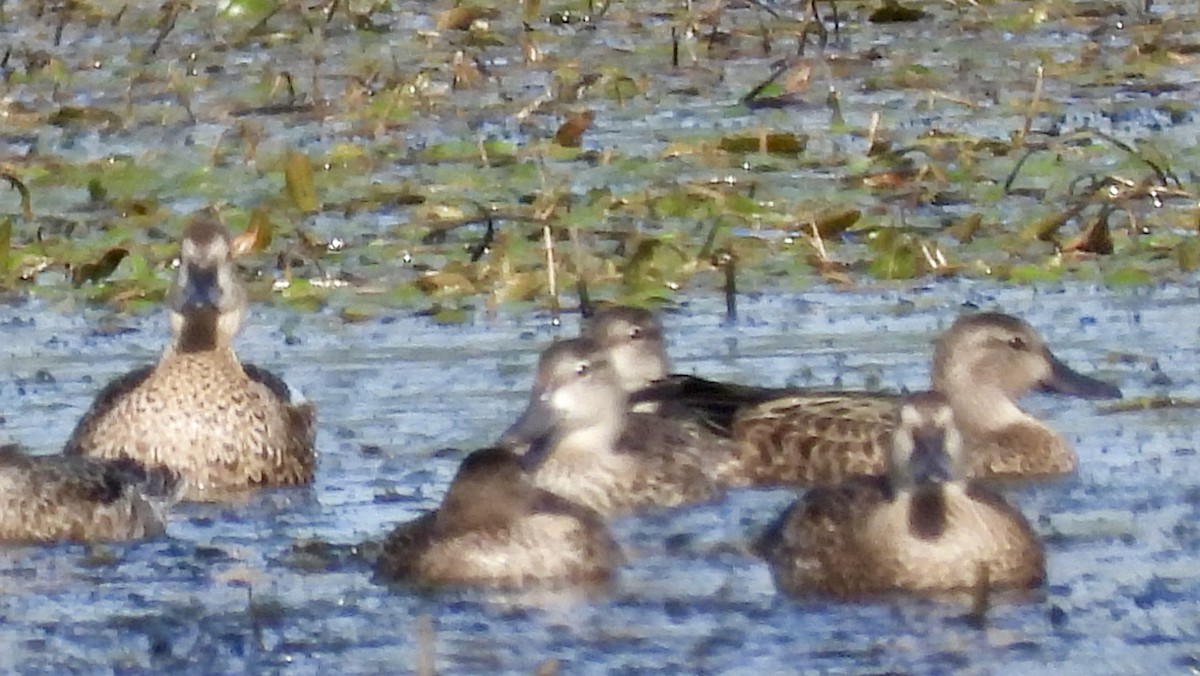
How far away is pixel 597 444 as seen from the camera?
10.4m

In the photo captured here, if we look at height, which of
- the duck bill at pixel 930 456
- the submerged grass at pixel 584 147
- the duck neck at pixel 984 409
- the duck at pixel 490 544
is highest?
the submerged grass at pixel 584 147

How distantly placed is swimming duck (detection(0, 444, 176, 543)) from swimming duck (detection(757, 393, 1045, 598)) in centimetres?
163

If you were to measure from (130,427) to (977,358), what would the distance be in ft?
7.87

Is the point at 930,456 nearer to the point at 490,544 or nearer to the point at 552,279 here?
the point at 490,544

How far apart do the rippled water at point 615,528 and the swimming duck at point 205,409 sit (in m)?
0.14

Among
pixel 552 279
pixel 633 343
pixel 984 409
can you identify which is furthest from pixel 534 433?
pixel 552 279

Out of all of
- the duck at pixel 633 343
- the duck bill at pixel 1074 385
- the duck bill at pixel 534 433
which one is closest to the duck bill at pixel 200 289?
the duck bill at pixel 534 433

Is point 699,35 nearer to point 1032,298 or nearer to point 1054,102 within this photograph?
point 1054,102

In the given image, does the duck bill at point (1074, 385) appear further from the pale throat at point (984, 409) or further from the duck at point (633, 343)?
the duck at point (633, 343)

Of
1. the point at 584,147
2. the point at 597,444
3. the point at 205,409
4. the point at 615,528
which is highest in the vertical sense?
the point at 584,147

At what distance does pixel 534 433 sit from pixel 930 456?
1.54 meters

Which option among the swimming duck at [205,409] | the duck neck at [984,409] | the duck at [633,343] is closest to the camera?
the swimming duck at [205,409]

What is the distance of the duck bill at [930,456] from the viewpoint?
29.3 ft

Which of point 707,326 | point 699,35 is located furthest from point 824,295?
point 699,35
